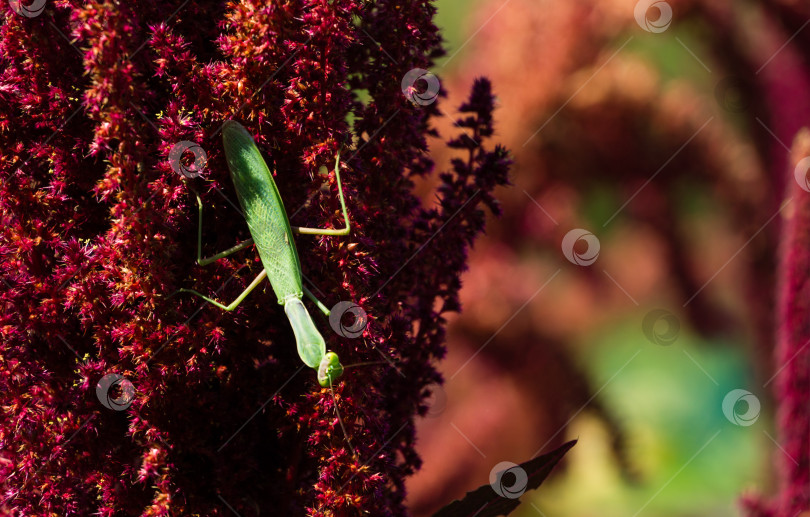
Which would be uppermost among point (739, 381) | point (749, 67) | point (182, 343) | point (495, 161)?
point (749, 67)

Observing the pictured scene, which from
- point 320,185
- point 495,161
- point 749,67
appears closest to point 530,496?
point 495,161

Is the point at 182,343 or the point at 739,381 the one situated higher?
the point at 739,381

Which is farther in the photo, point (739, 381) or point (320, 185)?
point (739, 381)

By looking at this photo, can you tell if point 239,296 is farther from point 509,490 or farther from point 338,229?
point 509,490

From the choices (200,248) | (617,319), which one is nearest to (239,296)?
(200,248)

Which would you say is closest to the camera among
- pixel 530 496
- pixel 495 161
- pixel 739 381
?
pixel 495 161

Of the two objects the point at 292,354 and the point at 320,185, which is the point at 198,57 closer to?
the point at 320,185

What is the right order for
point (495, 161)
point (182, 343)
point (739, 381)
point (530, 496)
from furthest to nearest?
point (739, 381) < point (530, 496) < point (495, 161) < point (182, 343)

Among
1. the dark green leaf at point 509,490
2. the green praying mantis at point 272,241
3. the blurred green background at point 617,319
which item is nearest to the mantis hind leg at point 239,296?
the green praying mantis at point 272,241
